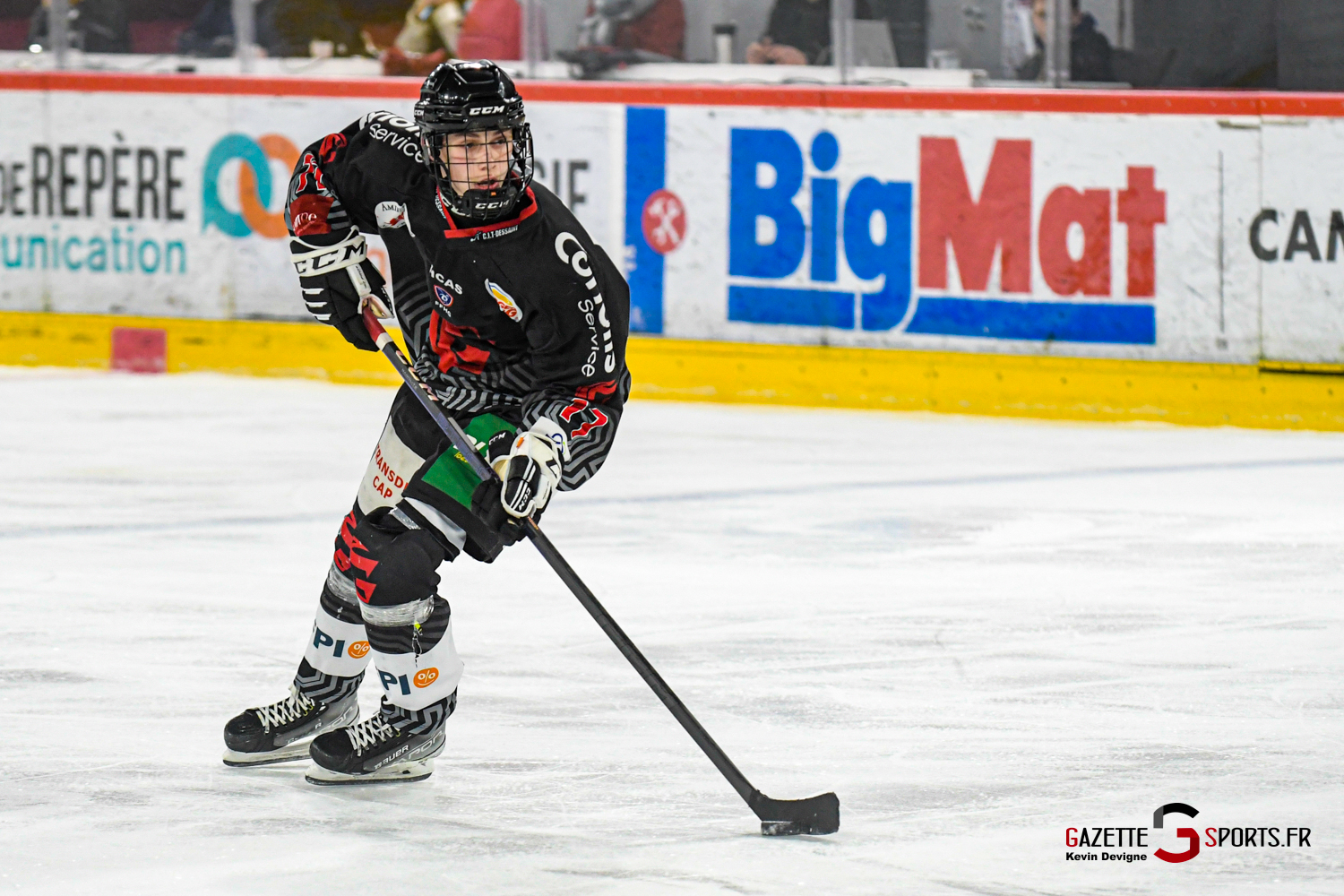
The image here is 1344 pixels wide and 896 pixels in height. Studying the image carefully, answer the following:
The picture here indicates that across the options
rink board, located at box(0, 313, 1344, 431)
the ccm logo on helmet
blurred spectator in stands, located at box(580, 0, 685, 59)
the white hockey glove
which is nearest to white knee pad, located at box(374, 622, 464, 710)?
the white hockey glove

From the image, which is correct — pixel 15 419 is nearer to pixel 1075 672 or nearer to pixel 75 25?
pixel 75 25

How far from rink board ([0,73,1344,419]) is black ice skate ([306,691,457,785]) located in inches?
205

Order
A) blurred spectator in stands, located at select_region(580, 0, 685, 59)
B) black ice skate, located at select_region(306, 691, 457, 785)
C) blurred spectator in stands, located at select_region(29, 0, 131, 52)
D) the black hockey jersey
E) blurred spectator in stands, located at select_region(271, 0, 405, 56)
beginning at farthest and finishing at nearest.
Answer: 1. blurred spectator in stands, located at select_region(29, 0, 131, 52)
2. blurred spectator in stands, located at select_region(271, 0, 405, 56)
3. blurred spectator in stands, located at select_region(580, 0, 685, 59)
4. black ice skate, located at select_region(306, 691, 457, 785)
5. the black hockey jersey

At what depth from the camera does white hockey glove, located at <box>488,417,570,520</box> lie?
12.5ft

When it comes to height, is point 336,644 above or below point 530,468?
below

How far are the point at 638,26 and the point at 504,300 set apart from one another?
6.04 metres

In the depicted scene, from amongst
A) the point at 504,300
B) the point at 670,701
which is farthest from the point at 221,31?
the point at 670,701

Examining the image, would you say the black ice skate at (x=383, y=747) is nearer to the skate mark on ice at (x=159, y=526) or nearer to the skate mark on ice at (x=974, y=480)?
the skate mark on ice at (x=159, y=526)

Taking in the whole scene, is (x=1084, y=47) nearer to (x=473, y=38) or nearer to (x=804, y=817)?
(x=473, y=38)

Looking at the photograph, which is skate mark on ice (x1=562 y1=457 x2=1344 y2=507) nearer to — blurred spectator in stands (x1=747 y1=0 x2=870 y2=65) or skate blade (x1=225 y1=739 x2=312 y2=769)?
blurred spectator in stands (x1=747 y1=0 x2=870 y2=65)

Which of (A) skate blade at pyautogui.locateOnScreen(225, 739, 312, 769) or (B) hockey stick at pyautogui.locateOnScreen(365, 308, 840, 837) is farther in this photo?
(A) skate blade at pyautogui.locateOnScreen(225, 739, 312, 769)

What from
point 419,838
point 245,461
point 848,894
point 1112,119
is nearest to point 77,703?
point 419,838

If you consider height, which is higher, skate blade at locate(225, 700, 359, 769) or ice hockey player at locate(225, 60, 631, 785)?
ice hockey player at locate(225, 60, 631, 785)

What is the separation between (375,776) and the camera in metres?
4.09
